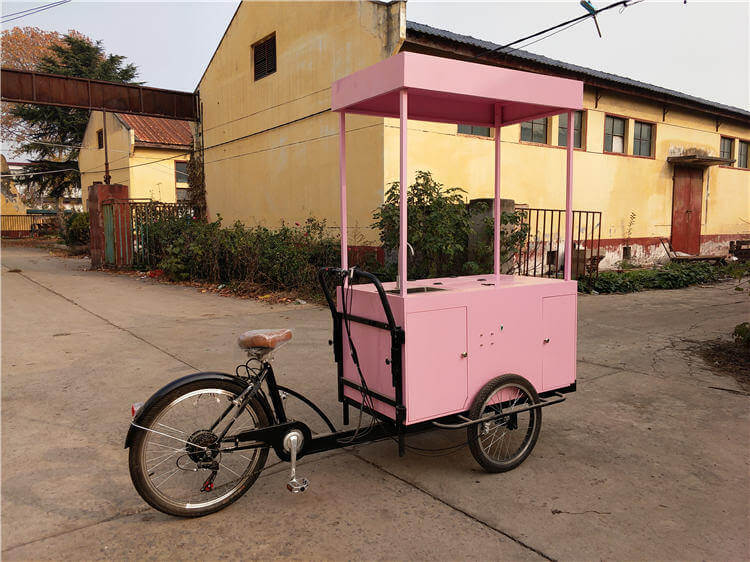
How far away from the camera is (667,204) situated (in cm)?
1642

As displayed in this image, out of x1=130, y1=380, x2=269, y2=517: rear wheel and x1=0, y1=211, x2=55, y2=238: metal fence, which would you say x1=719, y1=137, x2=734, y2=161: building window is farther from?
x1=0, y1=211, x2=55, y2=238: metal fence

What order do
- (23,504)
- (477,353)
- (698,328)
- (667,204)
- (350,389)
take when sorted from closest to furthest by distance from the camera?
(23,504)
(477,353)
(350,389)
(698,328)
(667,204)

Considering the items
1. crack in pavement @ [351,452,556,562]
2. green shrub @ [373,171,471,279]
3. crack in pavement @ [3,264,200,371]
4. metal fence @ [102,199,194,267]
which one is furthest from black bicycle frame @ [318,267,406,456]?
metal fence @ [102,199,194,267]

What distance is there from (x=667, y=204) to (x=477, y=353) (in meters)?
15.7

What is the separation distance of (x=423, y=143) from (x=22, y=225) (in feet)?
120

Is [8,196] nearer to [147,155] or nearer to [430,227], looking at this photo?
[147,155]

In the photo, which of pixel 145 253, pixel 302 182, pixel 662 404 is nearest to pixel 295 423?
pixel 662 404

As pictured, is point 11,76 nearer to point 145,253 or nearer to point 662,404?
point 145,253

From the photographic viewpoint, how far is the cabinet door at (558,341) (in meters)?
3.68

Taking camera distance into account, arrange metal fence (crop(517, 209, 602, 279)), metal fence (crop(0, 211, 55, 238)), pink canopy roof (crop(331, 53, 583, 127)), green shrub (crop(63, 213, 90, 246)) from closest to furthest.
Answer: pink canopy roof (crop(331, 53, 583, 127))
metal fence (crop(517, 209, 602, 279))
green shrub (crop(63, 213, 90, 246))
metal fence (crop(0, 211, 55, 238))

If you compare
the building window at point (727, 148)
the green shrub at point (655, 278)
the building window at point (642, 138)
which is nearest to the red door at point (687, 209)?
the building window at point (642, 138)

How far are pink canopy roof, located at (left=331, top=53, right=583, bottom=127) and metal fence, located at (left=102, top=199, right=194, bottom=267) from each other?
12214mm

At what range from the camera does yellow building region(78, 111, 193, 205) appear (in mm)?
24375

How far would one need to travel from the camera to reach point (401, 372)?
121 inches
